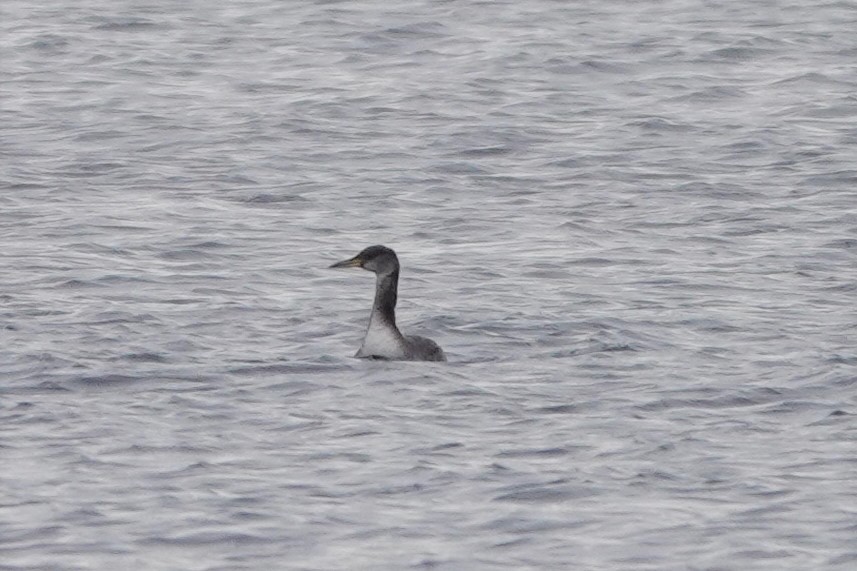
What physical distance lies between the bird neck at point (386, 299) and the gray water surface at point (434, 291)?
0.41 meters

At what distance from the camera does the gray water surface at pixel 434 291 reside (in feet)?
39.8

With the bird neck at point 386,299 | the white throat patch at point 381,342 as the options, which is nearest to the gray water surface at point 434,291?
the white throat patch at point 381,342

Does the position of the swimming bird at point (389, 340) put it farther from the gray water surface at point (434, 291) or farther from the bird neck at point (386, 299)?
the gray water surface at point (434, 291)

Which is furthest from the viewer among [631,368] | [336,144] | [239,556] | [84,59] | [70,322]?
[84,59]

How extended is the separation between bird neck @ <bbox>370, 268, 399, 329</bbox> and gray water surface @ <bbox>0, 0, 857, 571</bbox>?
41 cm

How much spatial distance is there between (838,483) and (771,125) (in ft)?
49.9

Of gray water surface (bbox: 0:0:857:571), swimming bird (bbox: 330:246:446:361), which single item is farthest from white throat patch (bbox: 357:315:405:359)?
gray water surface (bbox: 0:0:857:571)

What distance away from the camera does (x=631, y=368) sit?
15781 mm

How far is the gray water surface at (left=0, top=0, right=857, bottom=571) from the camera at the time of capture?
1212 cm

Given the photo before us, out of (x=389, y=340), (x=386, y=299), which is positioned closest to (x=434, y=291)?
(x=386, y=299)

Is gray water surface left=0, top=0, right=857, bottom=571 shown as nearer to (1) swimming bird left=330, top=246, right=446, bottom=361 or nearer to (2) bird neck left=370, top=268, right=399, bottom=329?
(1) swimming bird left=330, top=246, right=446, bottom=361

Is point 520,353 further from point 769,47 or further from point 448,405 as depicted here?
point 769,47

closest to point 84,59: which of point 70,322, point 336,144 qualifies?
point 336,144

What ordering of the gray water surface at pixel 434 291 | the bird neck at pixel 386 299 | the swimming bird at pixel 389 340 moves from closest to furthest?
the gray water surface at pixel 434 291, the swimming bird at pixel 389 340, the bird neck at pixel 386 299
